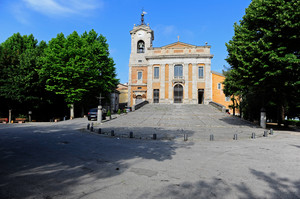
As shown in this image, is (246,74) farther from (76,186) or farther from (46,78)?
(46,78)

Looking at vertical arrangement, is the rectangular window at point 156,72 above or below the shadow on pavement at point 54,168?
above

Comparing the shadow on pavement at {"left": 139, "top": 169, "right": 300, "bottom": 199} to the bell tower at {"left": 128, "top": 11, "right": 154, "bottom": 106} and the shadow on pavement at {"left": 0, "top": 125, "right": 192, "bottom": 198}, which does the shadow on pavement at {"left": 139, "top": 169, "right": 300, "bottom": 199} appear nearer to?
the shadow on pavement at {"left": 0, "top": 125, "right": 192, "bottom": 198}

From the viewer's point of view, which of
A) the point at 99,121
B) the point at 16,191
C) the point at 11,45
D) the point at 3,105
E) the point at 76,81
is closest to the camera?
the point at 16,191

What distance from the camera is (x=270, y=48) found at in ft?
46.7

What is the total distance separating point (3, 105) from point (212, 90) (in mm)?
38057

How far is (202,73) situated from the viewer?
40.9 metres

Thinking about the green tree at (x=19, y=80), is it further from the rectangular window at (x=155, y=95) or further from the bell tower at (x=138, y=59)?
the rectangular window at (x=155, y=95)

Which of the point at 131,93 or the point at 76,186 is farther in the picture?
the point at 131,93

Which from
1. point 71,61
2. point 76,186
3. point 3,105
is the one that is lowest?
point 76,186

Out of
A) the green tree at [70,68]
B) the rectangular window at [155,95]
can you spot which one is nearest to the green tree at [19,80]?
the green tree at [70,68]

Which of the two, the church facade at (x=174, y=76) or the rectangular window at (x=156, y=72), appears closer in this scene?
the church facade at (x=174, y=76)

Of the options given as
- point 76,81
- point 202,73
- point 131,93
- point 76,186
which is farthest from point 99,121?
point 202,73

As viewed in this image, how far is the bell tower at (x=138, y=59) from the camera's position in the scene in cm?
4394

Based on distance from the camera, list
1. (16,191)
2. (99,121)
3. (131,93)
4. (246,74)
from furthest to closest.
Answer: (131,93), (99,121), (246,74), (16,191)
